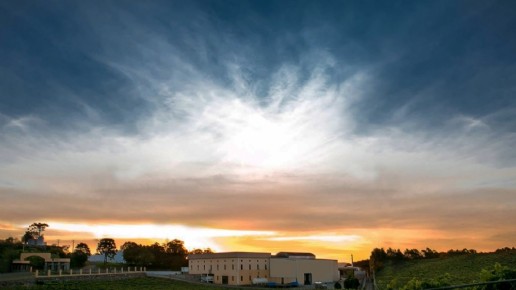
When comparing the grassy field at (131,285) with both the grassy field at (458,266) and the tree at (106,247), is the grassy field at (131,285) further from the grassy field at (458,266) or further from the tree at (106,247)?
the tree at (106,247)

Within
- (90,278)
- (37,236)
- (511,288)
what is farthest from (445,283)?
(37,236)

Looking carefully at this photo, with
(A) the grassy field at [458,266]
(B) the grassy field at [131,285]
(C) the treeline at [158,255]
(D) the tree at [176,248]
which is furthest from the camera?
(D) the tree at [176,248]

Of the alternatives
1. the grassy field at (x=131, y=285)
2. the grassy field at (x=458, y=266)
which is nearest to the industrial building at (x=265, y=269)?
the grassy field at (x=131, y=285)

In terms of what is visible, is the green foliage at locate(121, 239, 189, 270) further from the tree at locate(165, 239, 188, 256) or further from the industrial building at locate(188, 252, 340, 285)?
the industrial building at locate(188, 252, 340, 285)

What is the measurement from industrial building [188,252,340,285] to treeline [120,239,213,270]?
794 inches

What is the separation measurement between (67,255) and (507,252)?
3278 inches

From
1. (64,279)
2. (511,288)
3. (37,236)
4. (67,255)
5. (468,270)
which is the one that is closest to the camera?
(511,288)

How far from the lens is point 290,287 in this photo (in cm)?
7594

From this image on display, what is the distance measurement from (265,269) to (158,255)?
111 ft

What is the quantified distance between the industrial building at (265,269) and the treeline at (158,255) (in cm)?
2016

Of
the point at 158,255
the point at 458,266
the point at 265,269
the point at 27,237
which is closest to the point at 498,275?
the point at 458,266

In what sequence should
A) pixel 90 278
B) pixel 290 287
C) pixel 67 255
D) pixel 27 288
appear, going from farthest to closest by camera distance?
pixel 67 255
pixel 290 287
pixel 90 278
pixel 27 288

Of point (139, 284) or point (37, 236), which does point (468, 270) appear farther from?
point (37, 236)

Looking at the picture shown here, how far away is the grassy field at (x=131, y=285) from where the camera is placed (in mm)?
59719
